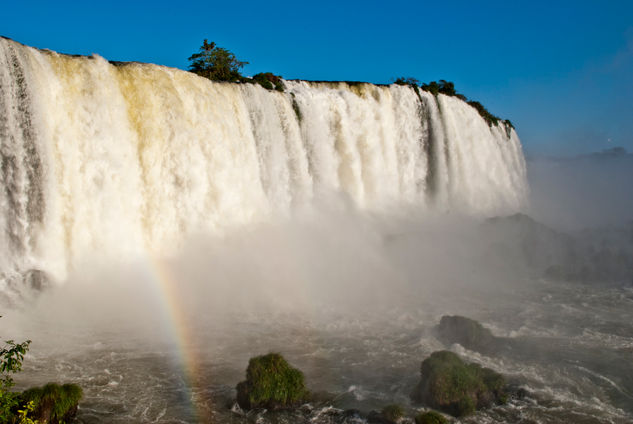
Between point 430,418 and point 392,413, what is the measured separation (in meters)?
Result: 0.61

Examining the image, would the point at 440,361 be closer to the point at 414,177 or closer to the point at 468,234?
the point at 468,234

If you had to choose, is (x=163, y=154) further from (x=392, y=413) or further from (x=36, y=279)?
(x=392, y=413)

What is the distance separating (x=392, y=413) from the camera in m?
7.29

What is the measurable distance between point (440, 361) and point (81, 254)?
985 cm

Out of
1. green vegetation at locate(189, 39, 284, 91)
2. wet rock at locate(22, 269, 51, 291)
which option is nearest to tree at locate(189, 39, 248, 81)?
green vegetation at locate(189, 39, 284, 91)

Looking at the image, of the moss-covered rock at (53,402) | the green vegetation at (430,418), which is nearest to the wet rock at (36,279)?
the moss-covered rock at (53,402)

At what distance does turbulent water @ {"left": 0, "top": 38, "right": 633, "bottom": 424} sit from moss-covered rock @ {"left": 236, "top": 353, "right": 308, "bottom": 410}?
0.26 meters

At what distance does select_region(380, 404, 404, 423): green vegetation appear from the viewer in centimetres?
723

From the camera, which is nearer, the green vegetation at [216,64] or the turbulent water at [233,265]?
the turbulent water at [233,265]

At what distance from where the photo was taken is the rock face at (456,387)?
7621mm

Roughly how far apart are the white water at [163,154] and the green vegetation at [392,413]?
9.32m

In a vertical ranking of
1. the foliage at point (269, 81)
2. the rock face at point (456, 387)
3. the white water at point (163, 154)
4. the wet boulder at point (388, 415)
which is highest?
the foliage at point (269, 81)

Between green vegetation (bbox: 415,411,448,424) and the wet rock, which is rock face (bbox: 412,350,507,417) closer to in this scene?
green vegetation (bbox: 415,411,448,424)

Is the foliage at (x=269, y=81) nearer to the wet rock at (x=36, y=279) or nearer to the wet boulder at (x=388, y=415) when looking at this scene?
the wet rock at (x=36, y=279)
